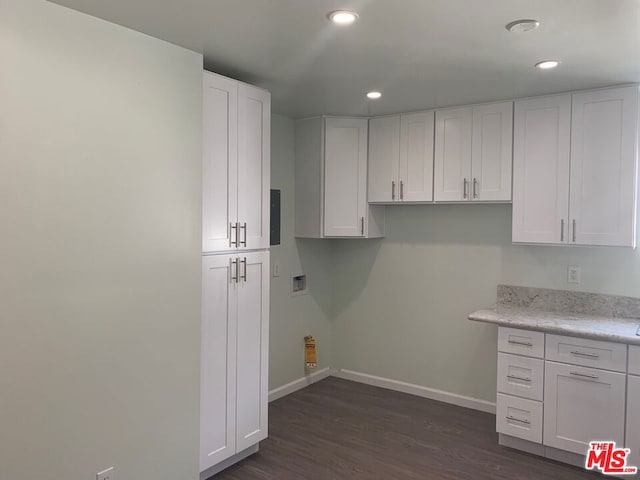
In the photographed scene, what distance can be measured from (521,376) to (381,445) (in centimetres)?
107

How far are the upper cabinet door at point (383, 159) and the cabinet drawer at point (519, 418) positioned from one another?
70.3 inches

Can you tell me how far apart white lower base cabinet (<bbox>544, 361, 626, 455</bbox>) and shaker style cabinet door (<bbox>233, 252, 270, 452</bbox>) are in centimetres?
186

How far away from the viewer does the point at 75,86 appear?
2.11 metres

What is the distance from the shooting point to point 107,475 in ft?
7.49

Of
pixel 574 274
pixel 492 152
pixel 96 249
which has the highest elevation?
pixel 492 152

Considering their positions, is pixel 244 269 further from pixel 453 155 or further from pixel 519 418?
pixel 519 418

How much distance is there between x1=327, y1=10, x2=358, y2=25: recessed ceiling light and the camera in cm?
209

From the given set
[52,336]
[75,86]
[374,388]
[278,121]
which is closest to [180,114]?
[75,86]

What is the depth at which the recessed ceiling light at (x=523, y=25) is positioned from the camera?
2.14 m

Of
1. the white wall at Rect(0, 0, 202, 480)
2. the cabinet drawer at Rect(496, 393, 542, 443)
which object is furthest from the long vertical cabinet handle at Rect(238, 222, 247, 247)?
the cabinet drawer at Rect(496, 393, 542, 443)

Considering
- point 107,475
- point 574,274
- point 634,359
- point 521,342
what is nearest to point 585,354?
point 634,359

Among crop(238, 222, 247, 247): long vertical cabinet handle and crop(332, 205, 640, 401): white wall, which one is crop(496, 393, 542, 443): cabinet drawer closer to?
crop(332, 205, 640, 401): white wall

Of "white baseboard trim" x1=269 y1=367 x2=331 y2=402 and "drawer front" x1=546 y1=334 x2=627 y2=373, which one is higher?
"drawer front" x1=546 y1=334 x2=627 y2=373

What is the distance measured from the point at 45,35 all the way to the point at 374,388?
378 cm
